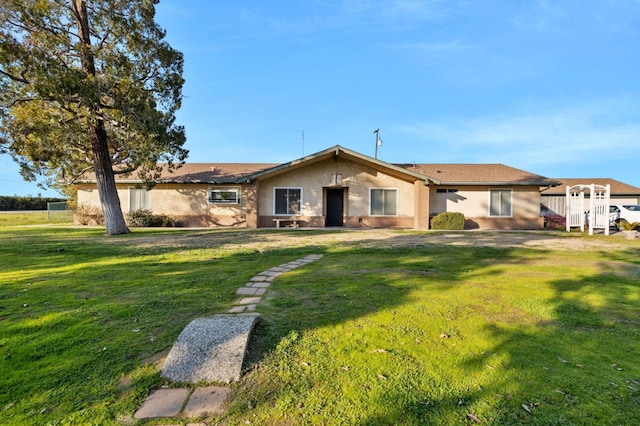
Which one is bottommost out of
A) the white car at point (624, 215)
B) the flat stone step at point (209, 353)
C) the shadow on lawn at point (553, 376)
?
the shadow on lawn at point (553, 376)

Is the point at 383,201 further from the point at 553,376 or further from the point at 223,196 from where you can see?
the point at 553,376

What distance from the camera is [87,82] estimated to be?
11.3 m

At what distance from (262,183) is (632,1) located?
1747 centimetres

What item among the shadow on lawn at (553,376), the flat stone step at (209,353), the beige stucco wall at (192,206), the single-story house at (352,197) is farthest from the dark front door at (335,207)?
the flat stone step at (209,353)

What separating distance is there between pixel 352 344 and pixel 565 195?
2677cm

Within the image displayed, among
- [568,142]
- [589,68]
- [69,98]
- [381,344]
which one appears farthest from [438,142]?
[381,344]

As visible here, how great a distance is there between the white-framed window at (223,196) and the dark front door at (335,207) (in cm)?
547

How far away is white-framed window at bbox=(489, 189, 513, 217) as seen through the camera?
18.6 metres

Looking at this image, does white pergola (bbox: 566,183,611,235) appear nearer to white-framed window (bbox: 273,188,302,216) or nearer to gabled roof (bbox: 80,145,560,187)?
gabled roof (bbox: 80,145,560,187)

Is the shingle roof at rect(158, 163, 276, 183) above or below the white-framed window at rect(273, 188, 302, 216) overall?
above

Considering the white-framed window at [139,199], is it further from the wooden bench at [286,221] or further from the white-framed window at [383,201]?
the white-framed window at [383,201]

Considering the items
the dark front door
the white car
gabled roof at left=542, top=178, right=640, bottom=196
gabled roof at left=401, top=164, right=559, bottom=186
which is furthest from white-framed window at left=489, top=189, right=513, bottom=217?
the dark front door

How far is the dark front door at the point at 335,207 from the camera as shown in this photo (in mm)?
19156

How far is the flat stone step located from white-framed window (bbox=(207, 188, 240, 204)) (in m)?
16.6
